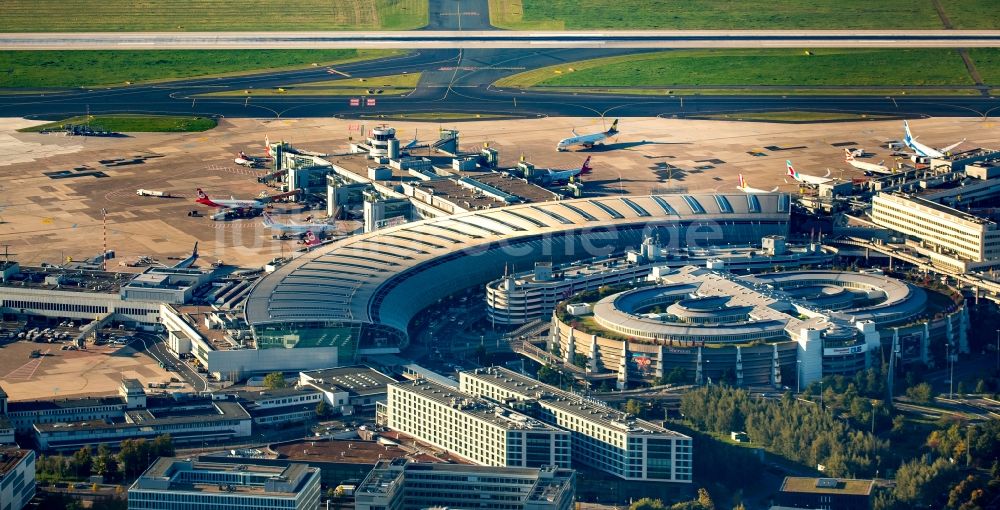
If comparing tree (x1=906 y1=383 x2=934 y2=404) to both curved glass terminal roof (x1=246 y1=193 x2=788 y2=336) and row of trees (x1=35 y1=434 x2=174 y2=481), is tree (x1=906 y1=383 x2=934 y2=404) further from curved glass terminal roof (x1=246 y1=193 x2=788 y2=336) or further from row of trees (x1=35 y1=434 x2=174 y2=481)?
Result: row of trees (x1=35 y1=434 x2=174 y2=481)

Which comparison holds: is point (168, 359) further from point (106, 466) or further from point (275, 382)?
point (106, 466)

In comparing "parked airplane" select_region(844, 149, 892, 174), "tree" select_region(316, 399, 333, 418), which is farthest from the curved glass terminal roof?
"parked airplane" select_region(844, 149, 892, 174)

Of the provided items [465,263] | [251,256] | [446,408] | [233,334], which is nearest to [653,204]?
[465,263]

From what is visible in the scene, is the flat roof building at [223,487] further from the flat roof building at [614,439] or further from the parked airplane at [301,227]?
the parked airplane at [301,227]

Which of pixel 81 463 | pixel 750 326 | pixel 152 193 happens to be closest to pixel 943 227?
pixel 750 326

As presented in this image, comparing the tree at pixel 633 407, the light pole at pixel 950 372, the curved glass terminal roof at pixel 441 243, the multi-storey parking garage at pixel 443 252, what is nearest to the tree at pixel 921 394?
the light pole at pixel 950 372

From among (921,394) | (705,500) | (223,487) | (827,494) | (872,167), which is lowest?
(921,394)
